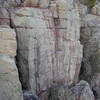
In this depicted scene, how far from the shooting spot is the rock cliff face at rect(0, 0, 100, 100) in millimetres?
16891

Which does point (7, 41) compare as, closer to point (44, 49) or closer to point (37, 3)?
point (44, 49)

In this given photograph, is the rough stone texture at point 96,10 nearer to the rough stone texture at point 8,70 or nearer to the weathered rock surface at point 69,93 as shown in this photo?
the weathered rock surface at point 69,93

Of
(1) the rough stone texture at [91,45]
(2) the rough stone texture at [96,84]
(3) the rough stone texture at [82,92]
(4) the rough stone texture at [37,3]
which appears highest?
(4) the rough stone texture at [37,3]

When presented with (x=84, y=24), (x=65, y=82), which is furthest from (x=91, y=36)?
(x=65, y=82)

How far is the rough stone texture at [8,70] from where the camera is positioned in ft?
47.1

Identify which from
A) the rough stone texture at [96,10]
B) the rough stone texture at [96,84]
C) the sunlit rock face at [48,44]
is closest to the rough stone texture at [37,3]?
the sunlit rock face at [48,44]

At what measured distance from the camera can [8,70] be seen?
48.8 feet

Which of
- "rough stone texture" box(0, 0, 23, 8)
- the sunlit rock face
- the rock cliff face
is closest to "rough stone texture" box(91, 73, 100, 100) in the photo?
the rock cliff face

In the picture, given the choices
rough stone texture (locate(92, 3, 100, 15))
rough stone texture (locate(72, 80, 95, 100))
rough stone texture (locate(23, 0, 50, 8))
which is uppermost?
rough stone texture (locate(23, 0, 50, 8))

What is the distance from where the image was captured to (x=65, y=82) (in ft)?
69.4

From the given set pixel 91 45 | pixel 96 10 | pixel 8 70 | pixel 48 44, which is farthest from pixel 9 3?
pixel 96 10

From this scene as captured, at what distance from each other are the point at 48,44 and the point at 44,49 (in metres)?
0.68

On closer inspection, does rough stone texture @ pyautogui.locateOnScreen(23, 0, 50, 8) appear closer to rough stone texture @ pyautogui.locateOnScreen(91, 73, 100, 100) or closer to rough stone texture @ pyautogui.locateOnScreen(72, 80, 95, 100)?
rough stone texture @ pyautogui.locateOnScreen(72, 80, 95, 100)

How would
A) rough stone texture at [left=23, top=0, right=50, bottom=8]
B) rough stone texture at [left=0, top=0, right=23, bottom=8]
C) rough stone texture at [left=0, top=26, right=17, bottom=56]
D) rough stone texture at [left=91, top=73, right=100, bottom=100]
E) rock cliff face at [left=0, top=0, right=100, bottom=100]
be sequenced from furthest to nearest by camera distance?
rough stone texture at [left=91, top=73, right=100, bottom=100]
rough stone texture at [left=23, top=0, right=50, bottom=8]
rough stone texture at [left=0, top=0, right=23, bottom=8]
rock cliff face at [left=0, top=0, right=100, bottom=100]
rough stone texture at [left=0, top=26, right=17, bottom=56]
